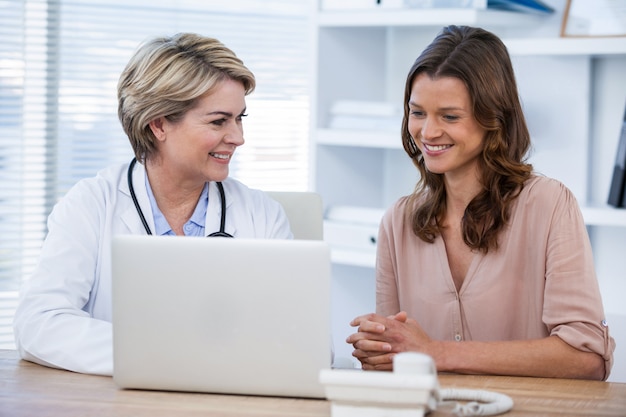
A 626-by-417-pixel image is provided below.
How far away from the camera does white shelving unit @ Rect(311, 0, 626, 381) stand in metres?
2.77

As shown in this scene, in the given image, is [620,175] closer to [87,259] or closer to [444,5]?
[444,5]

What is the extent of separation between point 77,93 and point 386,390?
2.43 meters

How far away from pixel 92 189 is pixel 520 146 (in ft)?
3.30

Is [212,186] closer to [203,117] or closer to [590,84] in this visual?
[203,117]

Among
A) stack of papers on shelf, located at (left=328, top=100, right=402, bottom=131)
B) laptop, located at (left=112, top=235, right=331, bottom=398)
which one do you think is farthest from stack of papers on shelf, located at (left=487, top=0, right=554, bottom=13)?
laptop, located at (left=112, top=235, right=331, bottom=398)

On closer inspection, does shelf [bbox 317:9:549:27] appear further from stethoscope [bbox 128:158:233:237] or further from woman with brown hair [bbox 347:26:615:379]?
stethoscope [bbox 128:158:233:237]

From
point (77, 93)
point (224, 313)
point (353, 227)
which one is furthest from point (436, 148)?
point (77, 93)

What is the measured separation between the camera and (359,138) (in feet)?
9.91

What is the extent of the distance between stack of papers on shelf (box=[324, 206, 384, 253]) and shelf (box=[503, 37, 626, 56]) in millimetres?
722

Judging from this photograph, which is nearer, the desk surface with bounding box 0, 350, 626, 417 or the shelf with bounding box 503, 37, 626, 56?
the desk surface with bounding box 0, 350, 626, 417

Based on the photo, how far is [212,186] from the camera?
2.21 m

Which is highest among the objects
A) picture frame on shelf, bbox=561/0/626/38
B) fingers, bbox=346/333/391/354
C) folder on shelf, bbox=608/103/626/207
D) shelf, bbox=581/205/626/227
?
picture frame on shelf, bbox=561/0/626/38

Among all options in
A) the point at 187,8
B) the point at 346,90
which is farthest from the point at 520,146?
the point at 187,8

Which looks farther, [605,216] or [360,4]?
[360,4]
